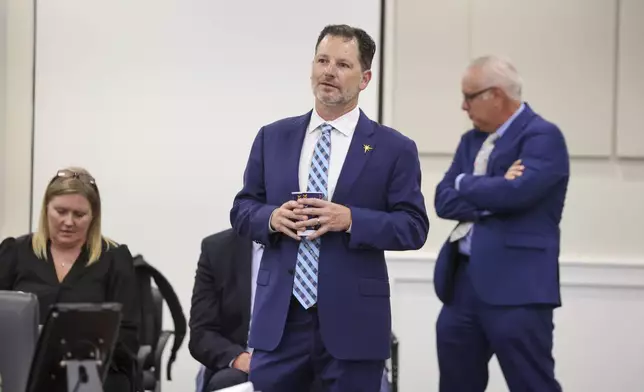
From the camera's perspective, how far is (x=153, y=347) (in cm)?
387

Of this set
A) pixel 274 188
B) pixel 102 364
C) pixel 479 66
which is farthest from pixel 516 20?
pixel 102 364

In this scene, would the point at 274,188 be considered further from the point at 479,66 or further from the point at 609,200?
the point at 609,200

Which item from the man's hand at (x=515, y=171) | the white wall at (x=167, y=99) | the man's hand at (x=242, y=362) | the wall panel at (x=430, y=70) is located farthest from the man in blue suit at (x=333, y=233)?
the wall panel at (x=430, y=70)

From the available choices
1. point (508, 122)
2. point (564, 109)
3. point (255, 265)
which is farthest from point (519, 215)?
point (564, 109)

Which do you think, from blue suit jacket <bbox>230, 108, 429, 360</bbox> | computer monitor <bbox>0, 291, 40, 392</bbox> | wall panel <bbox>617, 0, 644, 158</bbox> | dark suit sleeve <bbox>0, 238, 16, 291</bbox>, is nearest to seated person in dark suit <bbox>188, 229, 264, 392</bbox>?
dark suit sleeve <bbox>0, 238, 16, 291</bbox>

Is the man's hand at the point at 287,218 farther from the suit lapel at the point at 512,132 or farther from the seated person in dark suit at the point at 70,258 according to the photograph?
the suit lapel at the point at 512,132

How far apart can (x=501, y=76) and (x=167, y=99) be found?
191 centimetres

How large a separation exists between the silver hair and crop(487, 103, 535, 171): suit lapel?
0.26 feet

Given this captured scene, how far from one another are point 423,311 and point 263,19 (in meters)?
1.70

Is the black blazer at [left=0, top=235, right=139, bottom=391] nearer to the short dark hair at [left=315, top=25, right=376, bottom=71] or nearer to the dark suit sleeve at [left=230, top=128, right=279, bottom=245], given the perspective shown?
the dark suit sleeve at [left=230, top=128, right=279, bottom=245]

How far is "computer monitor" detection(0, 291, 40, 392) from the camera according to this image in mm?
1810

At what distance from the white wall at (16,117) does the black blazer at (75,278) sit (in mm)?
1437

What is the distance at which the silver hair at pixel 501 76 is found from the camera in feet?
11.9

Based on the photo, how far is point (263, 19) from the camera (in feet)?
15.8
